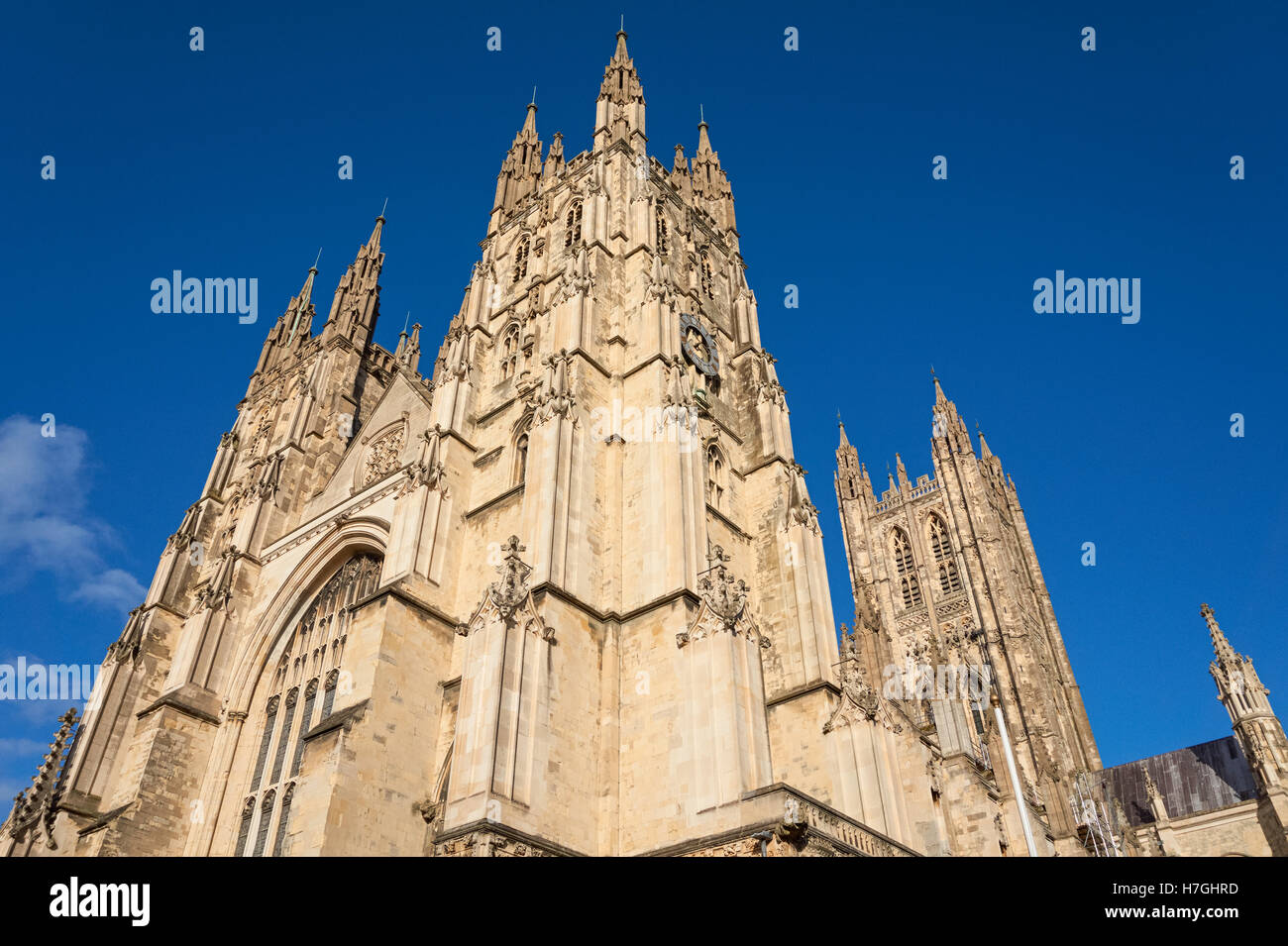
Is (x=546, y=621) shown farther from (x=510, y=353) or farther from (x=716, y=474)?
(x=510, y=353)

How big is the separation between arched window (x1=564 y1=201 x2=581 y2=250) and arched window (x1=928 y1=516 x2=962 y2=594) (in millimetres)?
39218

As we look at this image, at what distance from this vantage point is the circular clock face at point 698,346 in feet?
79.7

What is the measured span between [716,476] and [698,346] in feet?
15.0

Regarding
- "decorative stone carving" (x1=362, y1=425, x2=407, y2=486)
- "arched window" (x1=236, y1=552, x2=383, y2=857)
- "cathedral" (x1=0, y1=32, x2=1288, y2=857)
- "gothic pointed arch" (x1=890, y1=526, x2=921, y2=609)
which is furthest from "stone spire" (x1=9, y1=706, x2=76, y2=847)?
"gothic pointed arch" (x1=890, y1=526, x2=921, y2=609)

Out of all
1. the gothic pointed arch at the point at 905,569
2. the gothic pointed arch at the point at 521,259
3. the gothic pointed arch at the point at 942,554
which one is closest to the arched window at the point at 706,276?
the gothic pointed arch at the point at 521,259

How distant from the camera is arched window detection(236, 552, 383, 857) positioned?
19.4m

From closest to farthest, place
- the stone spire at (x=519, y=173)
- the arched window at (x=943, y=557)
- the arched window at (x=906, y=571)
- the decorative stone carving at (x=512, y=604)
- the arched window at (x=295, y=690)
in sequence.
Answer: the decorative stone carving at (x=512, y=604)
the arched window at (x=295, y=690)
the stone spire at (x=519, y=173)
the arched window at (x=943, y=557)
the arched window at (x=906, y=571)

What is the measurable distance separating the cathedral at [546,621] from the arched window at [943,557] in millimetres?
20716

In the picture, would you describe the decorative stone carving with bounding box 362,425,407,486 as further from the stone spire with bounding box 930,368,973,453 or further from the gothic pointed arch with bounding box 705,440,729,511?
the stone spire with bounding box 930,368,973,453

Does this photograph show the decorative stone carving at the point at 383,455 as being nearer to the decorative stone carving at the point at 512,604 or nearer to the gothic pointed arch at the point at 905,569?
the decorative stone carving at the point at 512,604

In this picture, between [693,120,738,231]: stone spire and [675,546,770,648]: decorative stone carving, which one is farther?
[693,120,738,231]: stone spire
